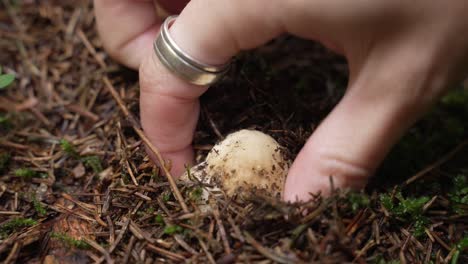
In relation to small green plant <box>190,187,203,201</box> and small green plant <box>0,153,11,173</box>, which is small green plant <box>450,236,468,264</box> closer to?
small green plant <box>190,187,203,201</box>

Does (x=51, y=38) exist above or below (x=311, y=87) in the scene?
below

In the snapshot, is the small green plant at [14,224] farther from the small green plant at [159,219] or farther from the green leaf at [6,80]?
the green leaf at [6,80]

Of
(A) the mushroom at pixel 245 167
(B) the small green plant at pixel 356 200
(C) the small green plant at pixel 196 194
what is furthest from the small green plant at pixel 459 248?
(C) the small green plant at pixel 196 194

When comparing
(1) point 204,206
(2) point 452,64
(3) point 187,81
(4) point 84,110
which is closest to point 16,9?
(4) point 84,110

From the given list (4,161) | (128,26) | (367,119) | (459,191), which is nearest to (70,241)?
(4,161)

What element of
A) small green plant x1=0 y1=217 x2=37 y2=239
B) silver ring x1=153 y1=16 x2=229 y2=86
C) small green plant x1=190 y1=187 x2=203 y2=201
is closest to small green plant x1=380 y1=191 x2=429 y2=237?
small green plant x1=190 y1=187 x2=203 y2=201

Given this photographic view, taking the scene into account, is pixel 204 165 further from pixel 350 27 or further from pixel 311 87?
pixel 311 87

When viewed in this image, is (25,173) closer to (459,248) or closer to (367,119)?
(367,119)
